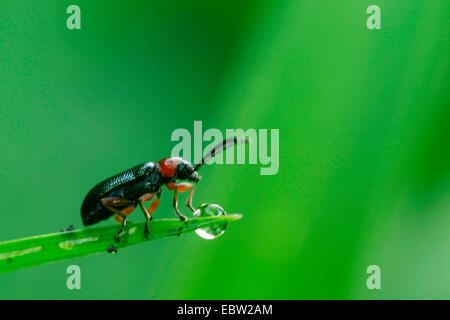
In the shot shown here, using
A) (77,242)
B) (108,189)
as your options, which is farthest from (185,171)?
(77,242)

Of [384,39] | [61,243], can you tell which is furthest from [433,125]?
[61,243]

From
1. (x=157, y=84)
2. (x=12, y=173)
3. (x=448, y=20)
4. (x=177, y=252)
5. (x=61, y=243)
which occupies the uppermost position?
(x=448, y=20)

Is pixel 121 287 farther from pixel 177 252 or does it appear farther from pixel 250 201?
pixel 250 201

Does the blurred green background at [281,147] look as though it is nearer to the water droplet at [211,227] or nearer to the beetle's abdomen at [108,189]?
the water droplet at [211,227]

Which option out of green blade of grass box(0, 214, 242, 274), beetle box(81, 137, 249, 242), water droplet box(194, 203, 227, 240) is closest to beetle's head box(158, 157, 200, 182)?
beetle box(81, 137, 249, 242)

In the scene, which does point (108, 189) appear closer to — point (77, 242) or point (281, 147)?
point (77, 242)

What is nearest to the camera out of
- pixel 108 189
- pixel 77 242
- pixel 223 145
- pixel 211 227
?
pixel 77 242
